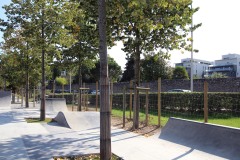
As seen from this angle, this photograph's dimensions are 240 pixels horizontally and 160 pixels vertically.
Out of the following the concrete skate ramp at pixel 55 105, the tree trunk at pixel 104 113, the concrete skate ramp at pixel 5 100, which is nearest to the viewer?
the tree trunk at pixel 104 113

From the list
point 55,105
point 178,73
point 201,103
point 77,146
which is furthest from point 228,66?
point 77,146

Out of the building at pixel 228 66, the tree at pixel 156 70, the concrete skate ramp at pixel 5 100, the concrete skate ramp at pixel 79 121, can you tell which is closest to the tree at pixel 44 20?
the concrete skate ramp at pixel 79 121

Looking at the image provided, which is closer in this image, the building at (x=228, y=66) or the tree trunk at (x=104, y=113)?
the tree trunk at (x=104, y=113)

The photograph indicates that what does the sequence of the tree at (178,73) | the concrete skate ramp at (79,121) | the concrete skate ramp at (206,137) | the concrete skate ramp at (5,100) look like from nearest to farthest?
the concrete skate ramp at (206,137) < the concrete skate ramp at (79,121) < the concrete skate ramp at (5,100) < the tree at (178,73)

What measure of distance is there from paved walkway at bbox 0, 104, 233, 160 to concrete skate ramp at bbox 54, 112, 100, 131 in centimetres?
94

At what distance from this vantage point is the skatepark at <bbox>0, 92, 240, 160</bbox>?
23.9ft

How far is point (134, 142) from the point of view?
8961 millimetres

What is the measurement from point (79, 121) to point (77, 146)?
4.36 metres

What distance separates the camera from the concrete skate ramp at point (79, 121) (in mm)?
12078

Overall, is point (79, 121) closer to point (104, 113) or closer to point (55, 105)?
point (104, 113)

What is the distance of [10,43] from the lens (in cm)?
2030

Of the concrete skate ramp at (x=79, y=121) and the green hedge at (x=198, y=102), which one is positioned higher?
the green hedge at (x=198, y=102)

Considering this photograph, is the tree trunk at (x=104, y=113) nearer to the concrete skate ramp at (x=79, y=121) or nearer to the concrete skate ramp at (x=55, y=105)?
the concrete skate ramp at (x=79, y=121)

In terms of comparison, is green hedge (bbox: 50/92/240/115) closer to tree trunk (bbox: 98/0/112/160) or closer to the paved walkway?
the paved walkway
